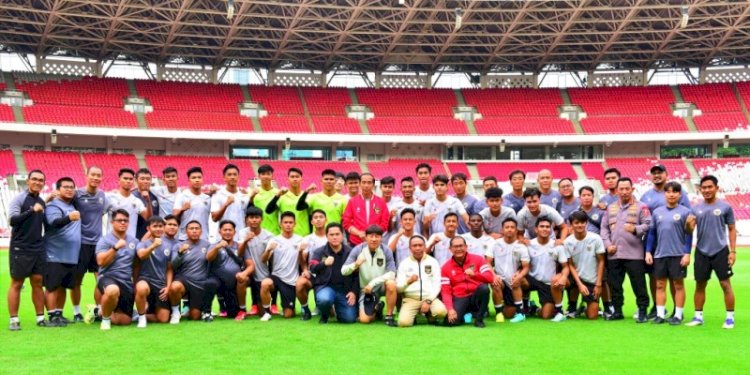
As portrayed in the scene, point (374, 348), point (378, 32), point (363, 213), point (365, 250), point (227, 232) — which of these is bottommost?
point (374, 348)

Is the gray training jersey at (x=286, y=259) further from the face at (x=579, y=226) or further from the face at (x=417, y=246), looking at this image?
the face at (x=579, y=226)

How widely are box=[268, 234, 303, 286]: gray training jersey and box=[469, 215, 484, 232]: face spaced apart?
8.20ft

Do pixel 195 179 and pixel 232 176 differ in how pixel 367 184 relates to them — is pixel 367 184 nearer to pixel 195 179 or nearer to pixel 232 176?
pixel 232 176

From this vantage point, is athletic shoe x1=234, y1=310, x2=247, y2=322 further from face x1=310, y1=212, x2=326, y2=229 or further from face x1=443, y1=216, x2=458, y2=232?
face x1=443, y1=216, x2=458, y2=232

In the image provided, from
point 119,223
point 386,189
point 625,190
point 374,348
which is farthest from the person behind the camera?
point 386,189

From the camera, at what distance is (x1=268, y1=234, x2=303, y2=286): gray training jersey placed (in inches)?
429

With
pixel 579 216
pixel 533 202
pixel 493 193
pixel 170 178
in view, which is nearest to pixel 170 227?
pixel 170 178

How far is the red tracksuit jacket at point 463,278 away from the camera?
1016cm

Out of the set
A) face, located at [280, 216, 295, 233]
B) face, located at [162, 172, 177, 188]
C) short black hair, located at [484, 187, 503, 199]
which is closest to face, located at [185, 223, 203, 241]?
face, located at [162, 172, 177, 188]

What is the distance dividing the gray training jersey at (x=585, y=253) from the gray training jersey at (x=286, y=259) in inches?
154

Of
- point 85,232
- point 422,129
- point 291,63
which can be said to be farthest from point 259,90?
point 85,232

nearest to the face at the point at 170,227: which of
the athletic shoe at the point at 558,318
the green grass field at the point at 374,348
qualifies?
the green grass field at the point at 374,348

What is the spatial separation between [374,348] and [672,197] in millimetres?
4701

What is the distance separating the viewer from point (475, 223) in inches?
420
